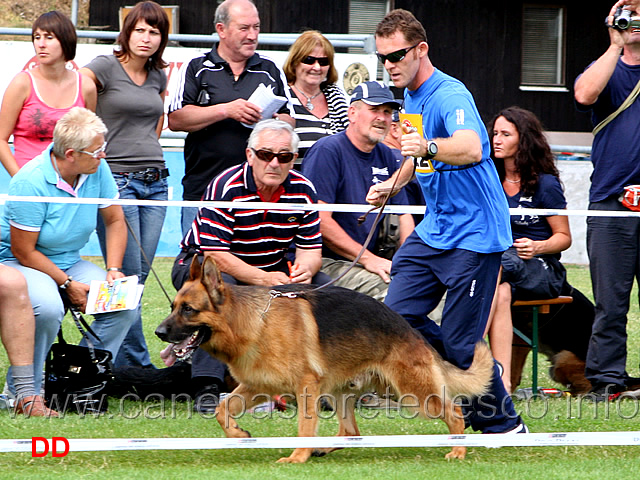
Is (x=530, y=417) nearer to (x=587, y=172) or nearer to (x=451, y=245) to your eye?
(x=451, y=245)

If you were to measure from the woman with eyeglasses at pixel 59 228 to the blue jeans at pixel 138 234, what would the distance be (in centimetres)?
56

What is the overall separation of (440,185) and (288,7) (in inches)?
679

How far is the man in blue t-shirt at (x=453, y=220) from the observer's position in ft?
13.8

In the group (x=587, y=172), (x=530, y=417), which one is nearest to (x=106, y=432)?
(x=530, y=417)

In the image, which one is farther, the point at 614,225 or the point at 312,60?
the point at 312,60

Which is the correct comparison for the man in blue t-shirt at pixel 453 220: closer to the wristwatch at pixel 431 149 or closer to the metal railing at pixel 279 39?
the wristwatch at pixel 431 149

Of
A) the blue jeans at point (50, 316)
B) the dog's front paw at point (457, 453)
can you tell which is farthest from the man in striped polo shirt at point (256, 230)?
the dog's front paw at point (457, 453)

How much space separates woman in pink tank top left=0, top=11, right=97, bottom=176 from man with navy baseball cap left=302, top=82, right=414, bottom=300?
5.59 feet

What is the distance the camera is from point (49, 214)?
5141mm

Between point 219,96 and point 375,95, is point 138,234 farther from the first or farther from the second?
point 375,95

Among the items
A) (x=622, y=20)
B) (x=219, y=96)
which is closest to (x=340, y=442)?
(x=219, y=96)

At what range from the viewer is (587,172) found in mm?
14266

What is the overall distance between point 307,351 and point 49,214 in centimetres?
184

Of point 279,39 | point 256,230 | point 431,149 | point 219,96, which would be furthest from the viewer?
point 279,39
